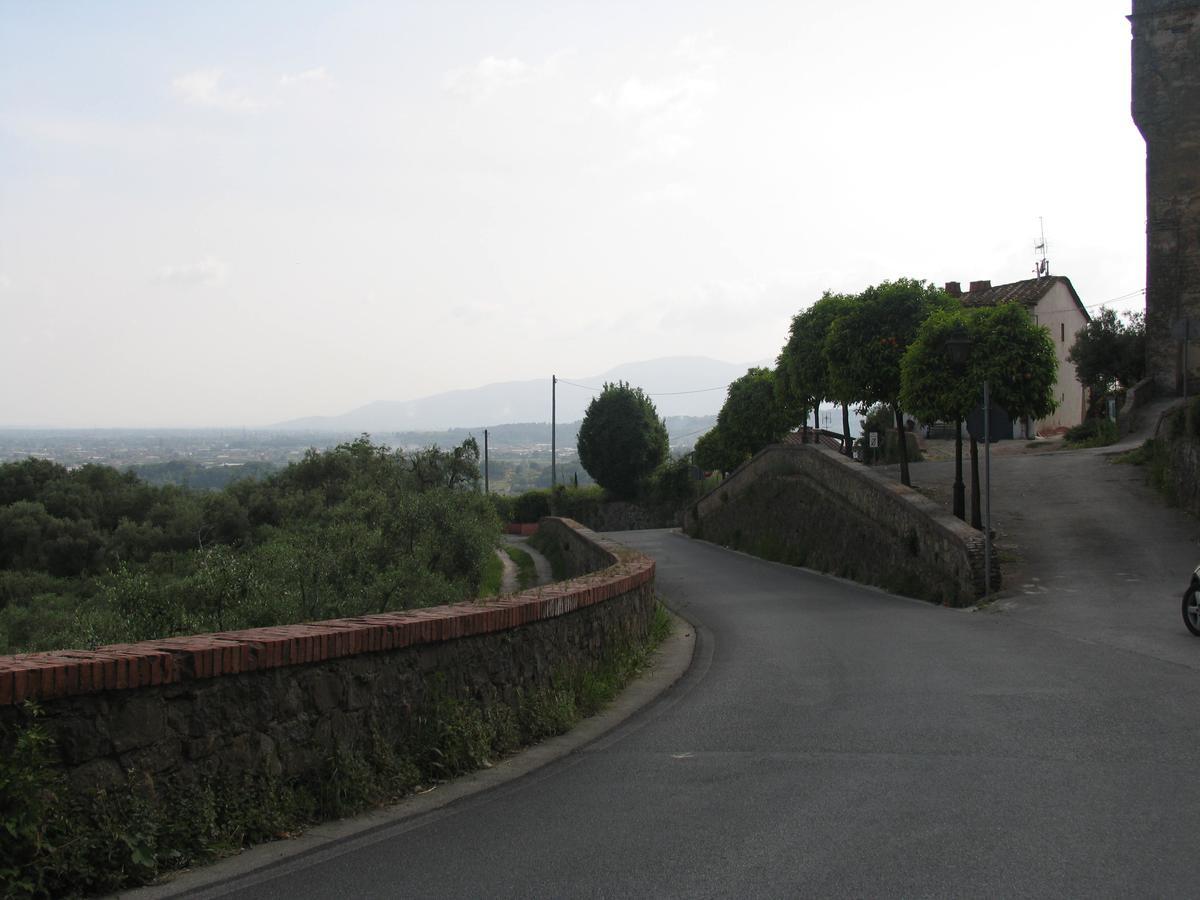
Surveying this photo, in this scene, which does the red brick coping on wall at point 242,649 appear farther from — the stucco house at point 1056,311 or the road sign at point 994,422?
the stucco house at point 1056,311

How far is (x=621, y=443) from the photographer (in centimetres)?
7038

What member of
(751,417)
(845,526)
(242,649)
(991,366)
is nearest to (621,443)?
(751,417)

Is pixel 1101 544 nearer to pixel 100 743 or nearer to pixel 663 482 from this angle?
pixel 100 743

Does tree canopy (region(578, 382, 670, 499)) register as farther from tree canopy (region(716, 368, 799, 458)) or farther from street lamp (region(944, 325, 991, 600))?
street lamp (region(944, 325, 991, 600))

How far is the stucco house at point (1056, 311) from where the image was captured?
45438mm

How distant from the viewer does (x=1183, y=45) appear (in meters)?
35.4

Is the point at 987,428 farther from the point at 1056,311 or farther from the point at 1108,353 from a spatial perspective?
the point at 1056,311

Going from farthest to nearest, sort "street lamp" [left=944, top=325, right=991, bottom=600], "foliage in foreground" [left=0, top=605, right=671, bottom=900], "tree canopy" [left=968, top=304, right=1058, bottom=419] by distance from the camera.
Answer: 1. "tree canopy" [left=968, top=304, right=1058, bottom=419]
2. "street lamp" [left=944, top=325, right=991, bottom=600]
3. "foliage in foreground" [left=0, top=605, right=671, bottom=900]

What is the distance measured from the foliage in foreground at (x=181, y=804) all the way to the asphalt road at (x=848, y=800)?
36cm

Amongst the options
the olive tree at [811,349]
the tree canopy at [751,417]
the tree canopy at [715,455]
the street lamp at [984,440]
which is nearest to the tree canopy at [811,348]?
the olive tree at [811,349]

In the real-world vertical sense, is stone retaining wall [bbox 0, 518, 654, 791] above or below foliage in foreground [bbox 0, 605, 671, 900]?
above

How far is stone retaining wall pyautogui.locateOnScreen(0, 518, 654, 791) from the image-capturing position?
4.77 m

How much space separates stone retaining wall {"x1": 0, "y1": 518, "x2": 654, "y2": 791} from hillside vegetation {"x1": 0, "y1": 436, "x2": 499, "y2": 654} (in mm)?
3717

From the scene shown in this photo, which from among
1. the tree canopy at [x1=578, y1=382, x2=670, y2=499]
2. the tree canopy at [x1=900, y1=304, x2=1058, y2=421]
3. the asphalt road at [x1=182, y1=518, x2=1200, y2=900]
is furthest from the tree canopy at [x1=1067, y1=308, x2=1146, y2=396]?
the asphalt road at [x1=182, y1=518, x2=1200, y2=900]
